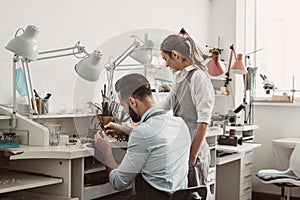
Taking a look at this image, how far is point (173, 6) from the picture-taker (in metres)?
3.88

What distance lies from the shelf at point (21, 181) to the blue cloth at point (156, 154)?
0.35 metres

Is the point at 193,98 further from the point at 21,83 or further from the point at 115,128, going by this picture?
the point at 21,83

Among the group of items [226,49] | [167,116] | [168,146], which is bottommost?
[168,146]

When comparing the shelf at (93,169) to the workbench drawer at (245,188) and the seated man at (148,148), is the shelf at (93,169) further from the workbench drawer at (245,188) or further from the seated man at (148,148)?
the workbench drawer at (245,188)

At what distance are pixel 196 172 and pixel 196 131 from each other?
0.26 meters

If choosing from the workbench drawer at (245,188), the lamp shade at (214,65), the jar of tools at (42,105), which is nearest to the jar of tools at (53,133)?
the jar of tools at (42,105)

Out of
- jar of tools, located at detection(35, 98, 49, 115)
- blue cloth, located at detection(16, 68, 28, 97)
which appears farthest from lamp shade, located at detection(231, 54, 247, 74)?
blue cloth, located at detection(16, 68, 28, 97)

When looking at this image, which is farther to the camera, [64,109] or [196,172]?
[64,109]

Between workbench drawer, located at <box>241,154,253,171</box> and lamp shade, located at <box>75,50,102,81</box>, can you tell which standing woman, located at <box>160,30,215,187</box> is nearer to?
lamp shade, located at <box>75,50,102,81</box>

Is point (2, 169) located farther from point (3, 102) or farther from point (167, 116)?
point (167, 116)

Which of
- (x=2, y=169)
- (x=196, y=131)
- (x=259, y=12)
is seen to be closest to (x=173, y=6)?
(x=259, y=12)

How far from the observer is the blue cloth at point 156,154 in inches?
70.5

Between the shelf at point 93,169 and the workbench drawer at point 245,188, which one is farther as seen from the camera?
the workbench drawer at point 245,188

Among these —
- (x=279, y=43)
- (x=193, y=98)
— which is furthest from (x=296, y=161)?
(x=193, y=98)
